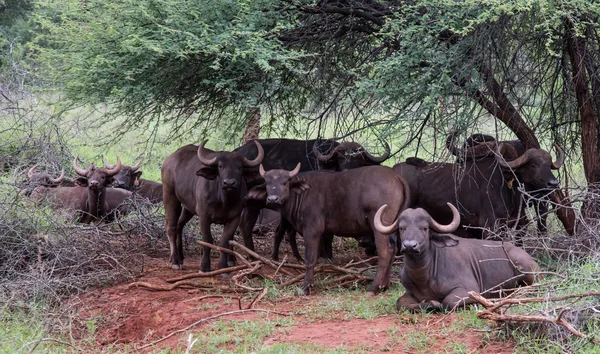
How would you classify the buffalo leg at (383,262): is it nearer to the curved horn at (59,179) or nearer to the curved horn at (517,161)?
the curved horn at (517,161)

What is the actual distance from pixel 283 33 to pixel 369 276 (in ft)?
11.2

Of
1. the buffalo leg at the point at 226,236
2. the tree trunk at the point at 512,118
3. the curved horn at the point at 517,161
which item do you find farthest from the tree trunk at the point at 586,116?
the buffalo leg at the point at 226,236

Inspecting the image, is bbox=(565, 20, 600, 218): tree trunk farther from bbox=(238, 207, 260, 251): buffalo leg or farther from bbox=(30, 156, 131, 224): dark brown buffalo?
bbox=(30, 156, 131, 224): dark brown buffalo

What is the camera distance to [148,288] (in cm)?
978

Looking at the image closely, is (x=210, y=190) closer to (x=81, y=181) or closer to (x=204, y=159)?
(x=204, y=159)

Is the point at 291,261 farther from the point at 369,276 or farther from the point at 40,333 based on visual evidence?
the point at 40,333

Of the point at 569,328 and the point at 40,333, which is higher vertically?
the point at 569,328

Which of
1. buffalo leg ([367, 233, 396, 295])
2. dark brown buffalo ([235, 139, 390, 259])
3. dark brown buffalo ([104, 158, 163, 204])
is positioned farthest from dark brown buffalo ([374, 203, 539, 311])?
dark brown buffalo ([104, 158, 163, 204])

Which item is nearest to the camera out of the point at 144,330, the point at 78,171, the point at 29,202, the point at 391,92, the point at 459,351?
the point at 459,351

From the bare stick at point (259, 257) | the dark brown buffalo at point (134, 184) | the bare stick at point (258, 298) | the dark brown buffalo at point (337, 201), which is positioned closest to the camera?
the bare stick at point (258, 298)

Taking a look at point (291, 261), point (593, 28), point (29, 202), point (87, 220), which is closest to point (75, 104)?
point (29, 202)

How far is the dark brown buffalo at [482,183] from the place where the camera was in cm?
A: 1040

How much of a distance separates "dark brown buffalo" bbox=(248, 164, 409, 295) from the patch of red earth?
820 mm

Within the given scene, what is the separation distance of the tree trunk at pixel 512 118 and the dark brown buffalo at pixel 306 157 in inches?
61.8
